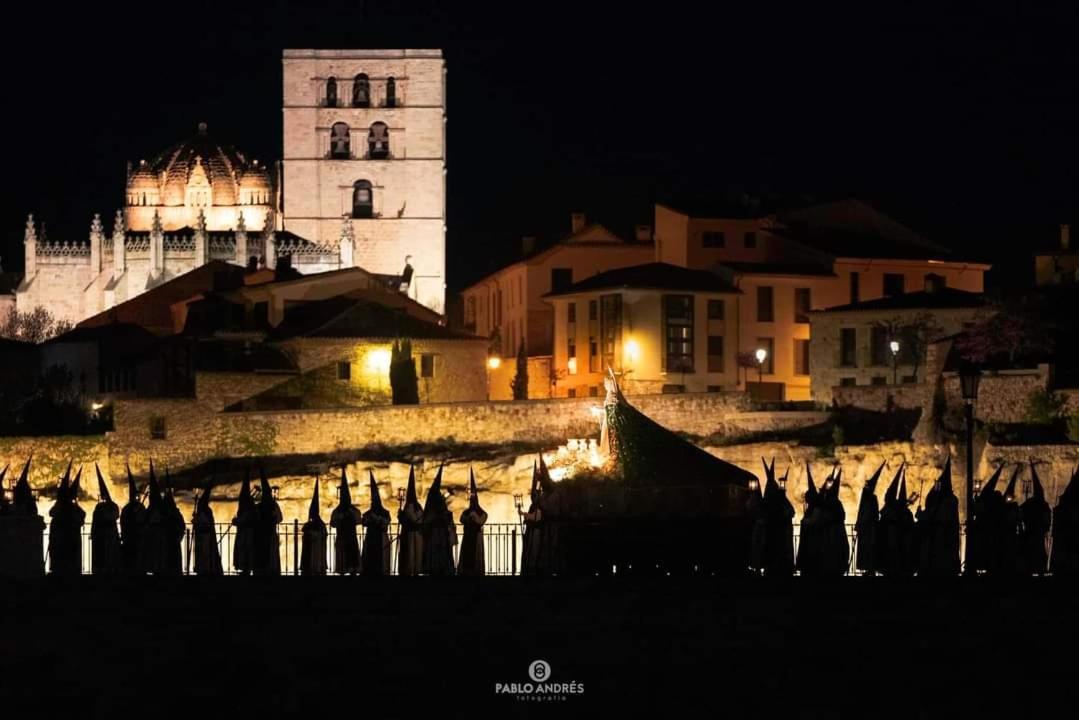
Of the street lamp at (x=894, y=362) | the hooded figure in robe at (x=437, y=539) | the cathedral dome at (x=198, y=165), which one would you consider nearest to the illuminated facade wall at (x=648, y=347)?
the street lamp at (x=894, y=362)

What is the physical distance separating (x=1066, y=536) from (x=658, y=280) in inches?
1195

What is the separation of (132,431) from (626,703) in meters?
28.4

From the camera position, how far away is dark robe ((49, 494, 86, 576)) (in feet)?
113

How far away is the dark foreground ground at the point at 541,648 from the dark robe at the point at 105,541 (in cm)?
357

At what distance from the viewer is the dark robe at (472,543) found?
34.5 m

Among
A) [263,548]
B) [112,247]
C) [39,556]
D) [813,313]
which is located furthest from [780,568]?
[112,247]

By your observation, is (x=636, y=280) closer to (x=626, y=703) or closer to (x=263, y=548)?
(x=263, y=548)

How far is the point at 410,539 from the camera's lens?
116ft

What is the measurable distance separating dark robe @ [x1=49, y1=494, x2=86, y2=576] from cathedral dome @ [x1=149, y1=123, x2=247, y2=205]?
55575 millimetres

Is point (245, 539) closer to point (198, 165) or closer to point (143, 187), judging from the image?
point (198, 165)

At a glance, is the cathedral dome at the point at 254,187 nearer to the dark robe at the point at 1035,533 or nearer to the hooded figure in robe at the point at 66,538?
the hooded figure in robe at the point at 66,538

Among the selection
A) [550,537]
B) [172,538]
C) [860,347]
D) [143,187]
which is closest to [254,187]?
[143,187]

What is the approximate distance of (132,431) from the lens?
186 feet

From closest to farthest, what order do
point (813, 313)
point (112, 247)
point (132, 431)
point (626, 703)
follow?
point (626, 703)
point (132, 431)
point (813, 313)
point (112, 247)
